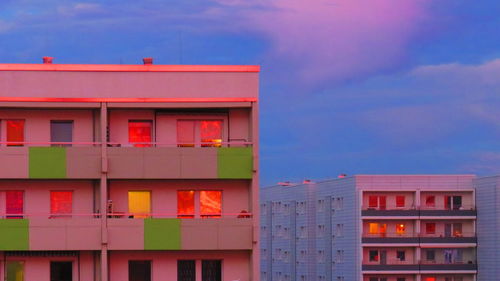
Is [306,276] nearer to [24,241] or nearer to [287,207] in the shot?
[287,207]

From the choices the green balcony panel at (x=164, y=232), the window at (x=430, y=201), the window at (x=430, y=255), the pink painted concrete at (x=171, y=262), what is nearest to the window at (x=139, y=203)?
the green balcony panel at (x=164, y=232)

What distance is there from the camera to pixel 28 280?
49250mm

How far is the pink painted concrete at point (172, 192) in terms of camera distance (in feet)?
164

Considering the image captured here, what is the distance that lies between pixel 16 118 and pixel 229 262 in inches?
444

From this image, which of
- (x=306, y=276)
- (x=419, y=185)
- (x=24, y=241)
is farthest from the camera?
(x=306, y=276)

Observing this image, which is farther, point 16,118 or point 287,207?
point 287,207

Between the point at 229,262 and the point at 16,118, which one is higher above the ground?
the point at 16,118

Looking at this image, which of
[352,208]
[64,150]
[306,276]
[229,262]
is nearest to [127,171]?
[64,150]

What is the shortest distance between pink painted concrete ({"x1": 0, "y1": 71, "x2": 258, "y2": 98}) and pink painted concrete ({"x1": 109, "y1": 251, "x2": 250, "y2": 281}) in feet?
22.5

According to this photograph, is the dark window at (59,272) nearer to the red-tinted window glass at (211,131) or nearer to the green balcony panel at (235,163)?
the green balcony panel at (235,163)

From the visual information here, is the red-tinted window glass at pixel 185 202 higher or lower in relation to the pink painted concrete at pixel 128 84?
lower

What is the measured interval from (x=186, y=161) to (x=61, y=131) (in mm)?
5899

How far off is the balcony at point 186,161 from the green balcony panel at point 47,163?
2138 millimetres

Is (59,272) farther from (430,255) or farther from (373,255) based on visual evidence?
(430,255)
